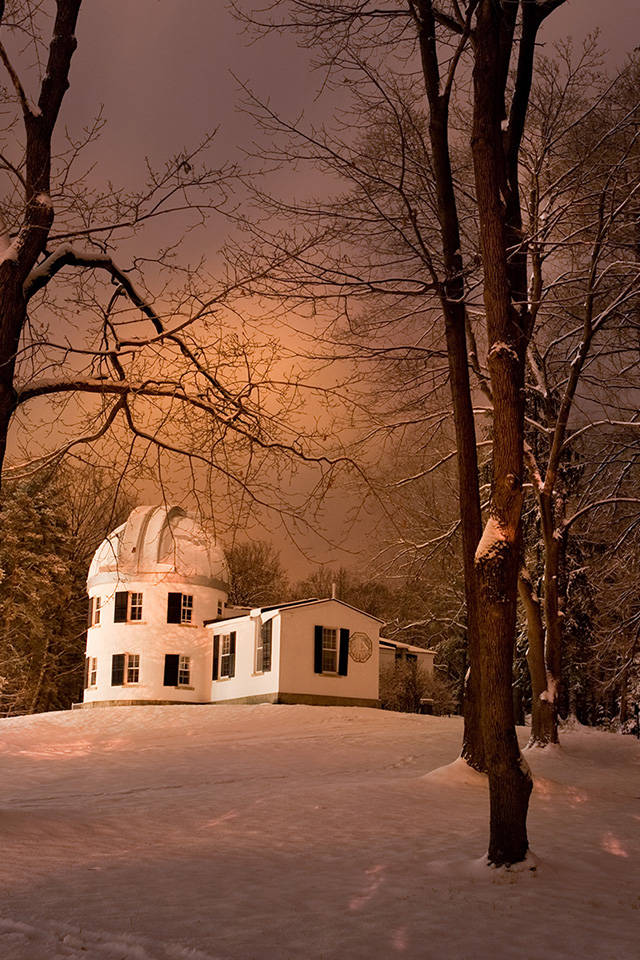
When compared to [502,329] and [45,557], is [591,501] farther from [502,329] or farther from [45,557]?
[45,557]

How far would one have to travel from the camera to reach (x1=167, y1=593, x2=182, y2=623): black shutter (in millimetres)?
35312

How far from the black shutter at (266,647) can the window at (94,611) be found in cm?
704

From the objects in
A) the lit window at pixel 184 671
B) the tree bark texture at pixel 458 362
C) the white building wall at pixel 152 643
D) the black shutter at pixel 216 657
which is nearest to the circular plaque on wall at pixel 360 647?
the black shutter at pixel 216 657

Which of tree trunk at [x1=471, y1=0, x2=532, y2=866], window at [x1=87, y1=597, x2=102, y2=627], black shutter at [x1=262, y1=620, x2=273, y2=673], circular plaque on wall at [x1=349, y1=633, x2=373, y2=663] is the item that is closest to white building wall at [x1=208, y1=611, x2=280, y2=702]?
black shutter at [x1=262, y1=620, x2=273, y2=673]

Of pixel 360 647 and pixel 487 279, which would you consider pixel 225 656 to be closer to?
pixel 360 647

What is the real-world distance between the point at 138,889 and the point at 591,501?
1433 cm

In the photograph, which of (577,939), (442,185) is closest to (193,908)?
(577,939)

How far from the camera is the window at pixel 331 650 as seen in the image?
1294 inches

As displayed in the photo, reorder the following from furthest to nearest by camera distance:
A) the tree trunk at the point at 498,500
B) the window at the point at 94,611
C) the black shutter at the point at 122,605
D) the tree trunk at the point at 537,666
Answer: the window at the point at 94,611 → the black shutter at the point at 122,605 → the tree trunk at the point at 537,666 → the tree trunk at the point at 498,500

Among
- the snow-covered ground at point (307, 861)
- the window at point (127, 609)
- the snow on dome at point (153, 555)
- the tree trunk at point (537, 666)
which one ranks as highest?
the snow on dome at point (153, 555)

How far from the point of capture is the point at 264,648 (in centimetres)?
3291

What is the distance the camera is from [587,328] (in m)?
16.0

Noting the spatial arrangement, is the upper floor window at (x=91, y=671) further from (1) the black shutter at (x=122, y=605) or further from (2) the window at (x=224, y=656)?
(2) the window at (x=224, y=656)

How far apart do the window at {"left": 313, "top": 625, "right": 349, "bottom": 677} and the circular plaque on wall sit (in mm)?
318
